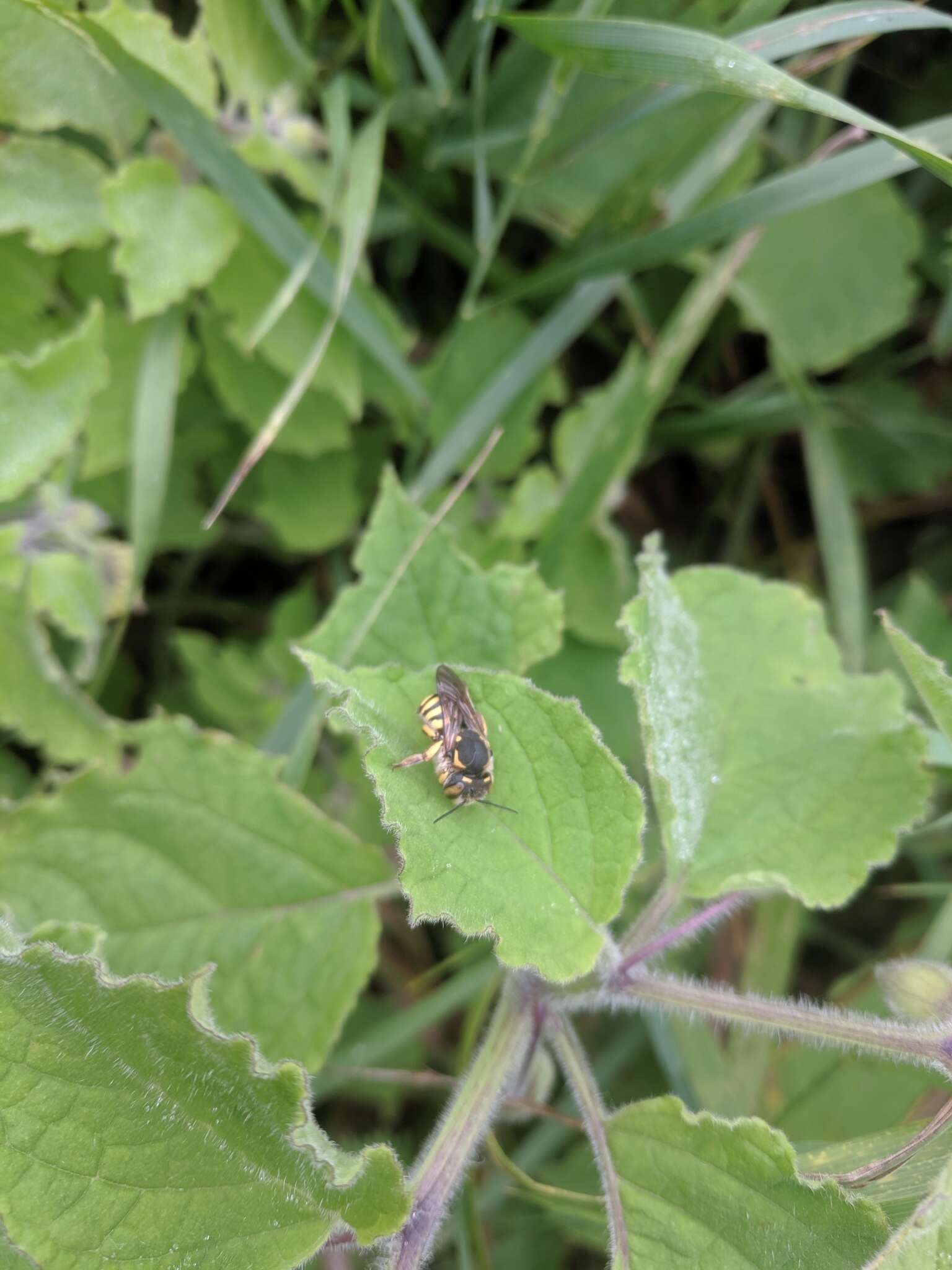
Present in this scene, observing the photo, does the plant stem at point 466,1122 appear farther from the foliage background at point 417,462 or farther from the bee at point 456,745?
the bee at point 456,745

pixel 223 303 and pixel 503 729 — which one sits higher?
pixel 223 303

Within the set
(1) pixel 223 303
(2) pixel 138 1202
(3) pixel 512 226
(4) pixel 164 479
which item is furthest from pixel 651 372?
(2) pixel 138 1202

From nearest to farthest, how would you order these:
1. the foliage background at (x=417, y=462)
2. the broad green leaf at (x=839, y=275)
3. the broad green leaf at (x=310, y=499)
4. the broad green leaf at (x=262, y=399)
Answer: the foliage background at (x=417, y=462) → the broad green leaf at (x=262, y=399) → the broad green leaf at (x=310, y=499) → the broad green leaf at (x=839, y=275)

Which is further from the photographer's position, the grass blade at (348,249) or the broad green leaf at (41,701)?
the broad green leaf at (41,701)

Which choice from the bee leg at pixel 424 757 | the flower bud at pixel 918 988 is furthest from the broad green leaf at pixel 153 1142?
the flower bud at pixel 918 988

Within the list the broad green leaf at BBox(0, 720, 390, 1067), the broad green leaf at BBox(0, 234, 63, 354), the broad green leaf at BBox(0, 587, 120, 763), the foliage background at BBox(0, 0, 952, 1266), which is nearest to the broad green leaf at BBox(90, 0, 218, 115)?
the foliage background at BBox(0, 0, 952, 1266)

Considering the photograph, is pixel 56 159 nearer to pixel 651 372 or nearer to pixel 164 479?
pixel 164 479
